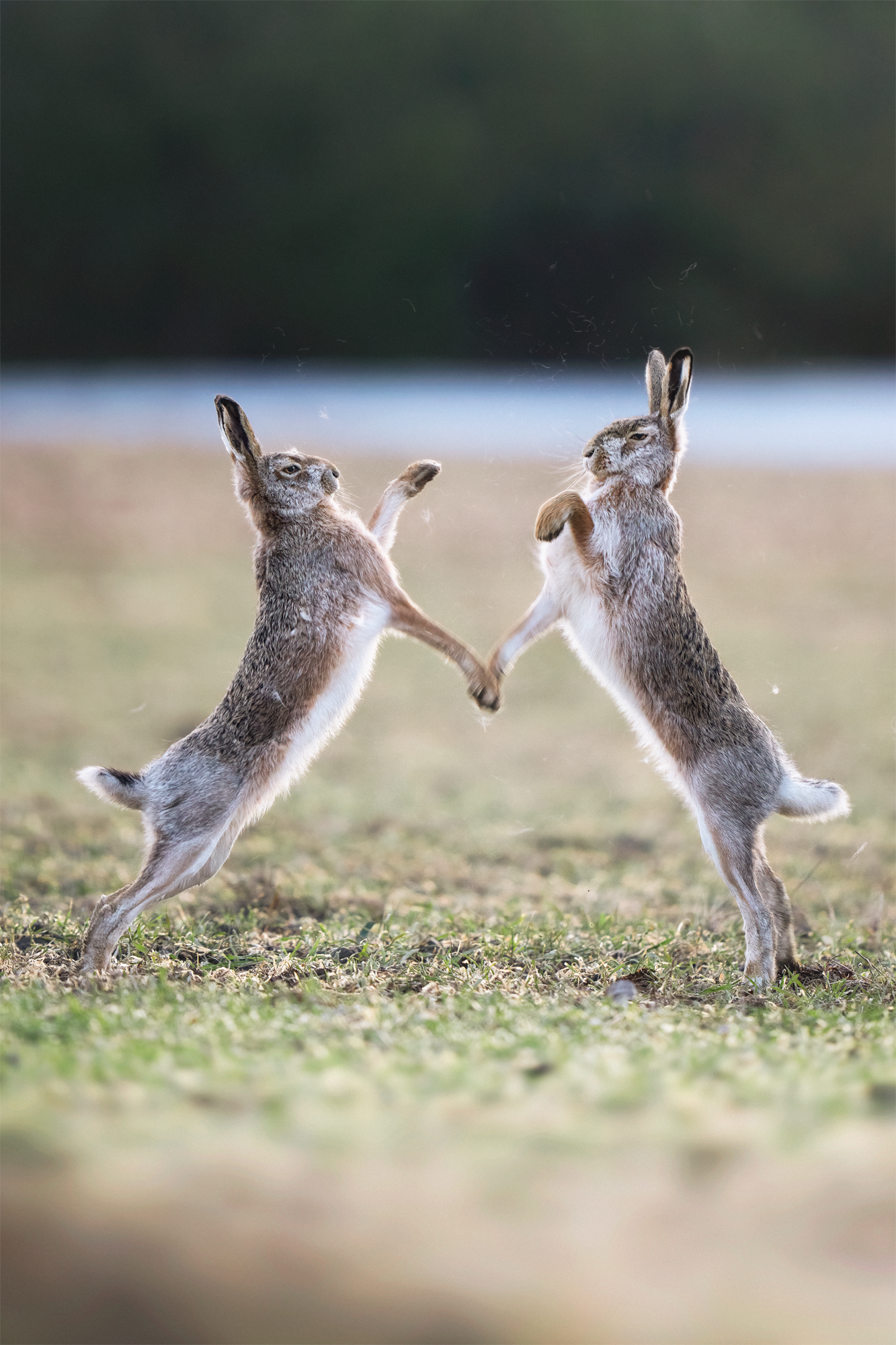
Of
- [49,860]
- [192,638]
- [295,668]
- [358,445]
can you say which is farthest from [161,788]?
[192,638]

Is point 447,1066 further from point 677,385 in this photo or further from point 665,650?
point 677,385

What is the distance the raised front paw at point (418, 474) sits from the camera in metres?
5.61

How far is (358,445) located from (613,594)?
26.5 ft

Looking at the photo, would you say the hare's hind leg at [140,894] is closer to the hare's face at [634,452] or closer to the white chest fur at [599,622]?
the white chest fur at [599,622]

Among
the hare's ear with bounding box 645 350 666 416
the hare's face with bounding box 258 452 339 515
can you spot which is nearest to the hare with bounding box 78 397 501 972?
the hare's face with bounding box 258 452 339 515

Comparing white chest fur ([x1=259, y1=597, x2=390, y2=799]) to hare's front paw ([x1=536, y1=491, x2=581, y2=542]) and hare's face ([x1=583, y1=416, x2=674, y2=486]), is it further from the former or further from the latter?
hare's face ([x1=583, y1=416, x2=674, y2=486])

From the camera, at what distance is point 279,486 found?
17.8ft

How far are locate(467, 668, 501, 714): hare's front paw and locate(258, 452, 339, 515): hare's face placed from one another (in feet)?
3.64

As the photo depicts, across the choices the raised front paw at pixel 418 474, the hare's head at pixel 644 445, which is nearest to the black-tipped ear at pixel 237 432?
the raised front paw at pixel 418 474

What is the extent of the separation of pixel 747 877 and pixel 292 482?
2679 millimetres

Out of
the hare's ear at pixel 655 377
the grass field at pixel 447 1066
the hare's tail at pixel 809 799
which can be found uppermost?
the hare's ear at pixel 655 377

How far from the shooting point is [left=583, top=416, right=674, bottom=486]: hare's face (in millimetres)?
5508

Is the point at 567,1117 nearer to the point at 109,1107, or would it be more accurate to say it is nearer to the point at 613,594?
the point at 109,1107

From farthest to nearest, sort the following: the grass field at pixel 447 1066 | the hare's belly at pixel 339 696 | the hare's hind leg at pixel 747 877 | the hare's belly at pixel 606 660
A: the hare's belly at pixel 606 660, the hare's belly at pixel 339 696, the hare's hind leg at pixel 747 877, the grass field at pixel 447 1066
